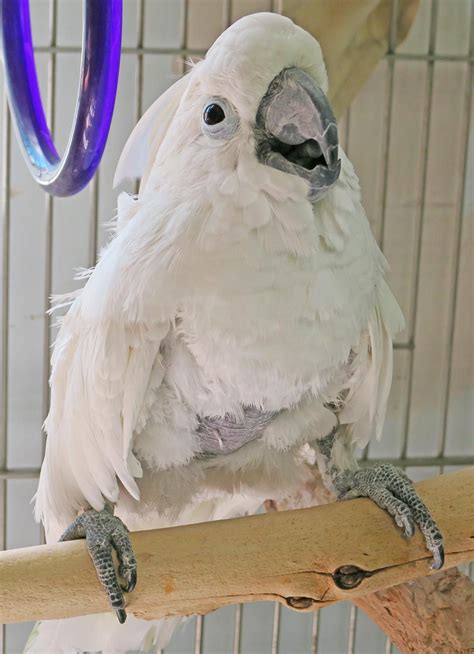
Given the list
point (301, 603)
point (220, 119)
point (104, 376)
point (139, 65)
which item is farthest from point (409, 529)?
point (139, 65)

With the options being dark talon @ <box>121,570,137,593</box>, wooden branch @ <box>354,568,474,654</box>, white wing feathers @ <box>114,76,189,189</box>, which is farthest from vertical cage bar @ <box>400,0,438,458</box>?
dark talon @ <box>121,570,137,593</box>

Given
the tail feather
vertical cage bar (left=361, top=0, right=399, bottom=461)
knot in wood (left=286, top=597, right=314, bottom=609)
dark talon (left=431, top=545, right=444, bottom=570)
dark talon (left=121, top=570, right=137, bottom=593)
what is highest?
vertical cage bar (left=361, top=0, right=399, bottom=461)

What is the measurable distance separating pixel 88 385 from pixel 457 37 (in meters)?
1.04

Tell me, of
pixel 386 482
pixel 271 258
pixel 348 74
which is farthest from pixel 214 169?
pixel 348 74

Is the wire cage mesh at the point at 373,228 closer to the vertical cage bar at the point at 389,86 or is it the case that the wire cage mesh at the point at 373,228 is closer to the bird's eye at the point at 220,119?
the vertical cage bar at the point at 389,86

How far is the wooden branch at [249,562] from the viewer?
31.5 inches

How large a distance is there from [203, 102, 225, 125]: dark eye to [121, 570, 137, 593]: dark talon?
18.9 inches

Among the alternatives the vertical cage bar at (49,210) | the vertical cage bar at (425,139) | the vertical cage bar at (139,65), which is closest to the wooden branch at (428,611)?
the vertical cage bar at (425,139)

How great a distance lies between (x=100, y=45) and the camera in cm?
93

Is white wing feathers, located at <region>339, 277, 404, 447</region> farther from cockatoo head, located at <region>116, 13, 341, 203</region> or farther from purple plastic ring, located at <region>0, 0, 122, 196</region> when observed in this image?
purple plastic ring, located at <region>0, 0, 122, 196</region>

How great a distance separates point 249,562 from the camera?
819 millimetres

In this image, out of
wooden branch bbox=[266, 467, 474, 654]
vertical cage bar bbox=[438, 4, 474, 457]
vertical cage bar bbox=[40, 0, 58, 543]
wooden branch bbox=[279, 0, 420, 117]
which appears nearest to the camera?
wooden branch bbox=[266, 467, 474, 654]

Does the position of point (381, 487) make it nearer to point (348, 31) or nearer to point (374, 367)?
point (374, 367)

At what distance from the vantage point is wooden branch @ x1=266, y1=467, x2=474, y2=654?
1028 millimetres
